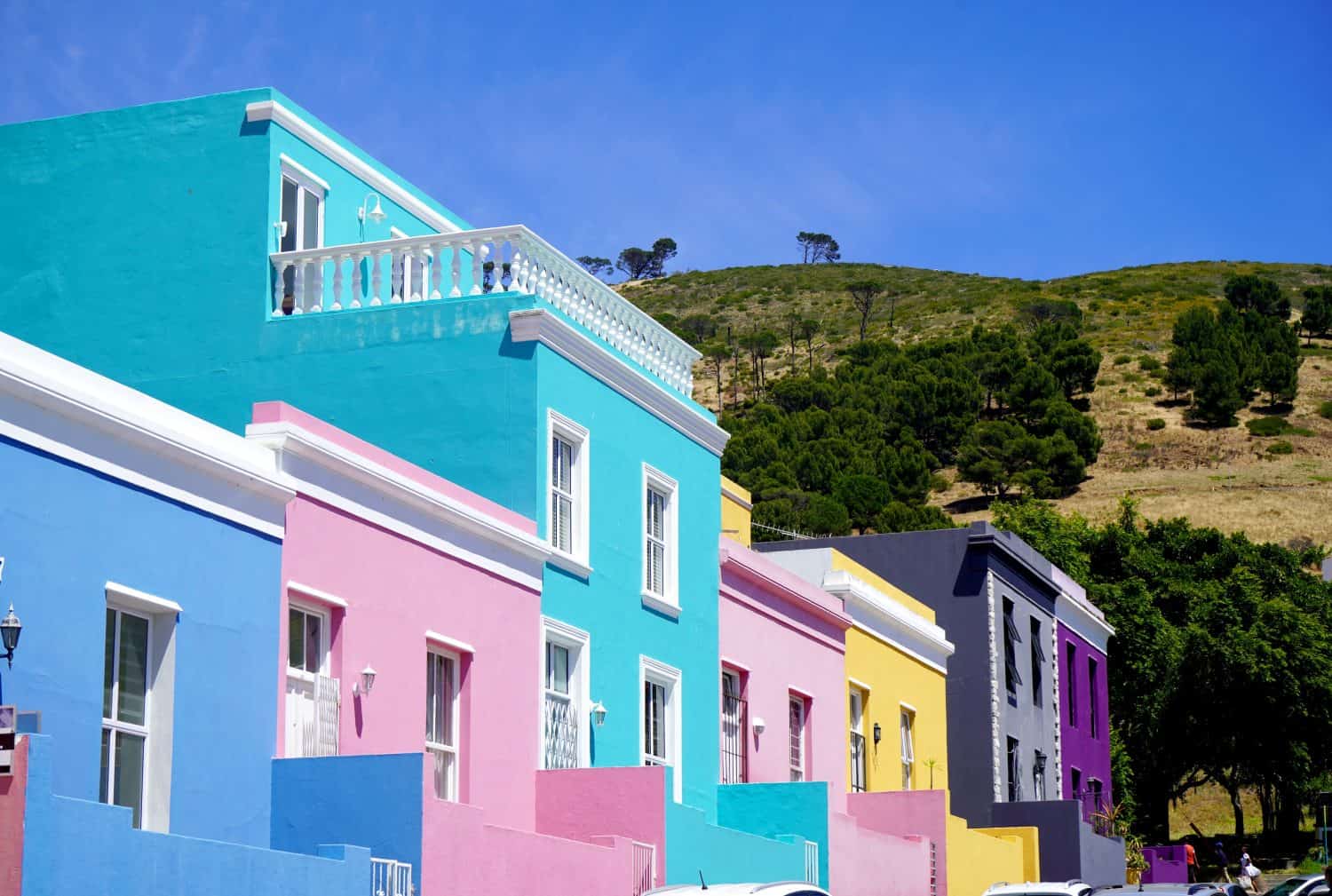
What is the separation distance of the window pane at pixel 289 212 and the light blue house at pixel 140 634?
20.3 ft

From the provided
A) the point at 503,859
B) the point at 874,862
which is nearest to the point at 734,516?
the point at 874,862

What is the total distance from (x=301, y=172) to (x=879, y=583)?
13133 mm

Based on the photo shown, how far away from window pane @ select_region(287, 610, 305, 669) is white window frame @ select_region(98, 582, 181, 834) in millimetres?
1727

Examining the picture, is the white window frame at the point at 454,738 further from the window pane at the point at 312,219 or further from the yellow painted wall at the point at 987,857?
the yellow painted wall at the point at 987,857

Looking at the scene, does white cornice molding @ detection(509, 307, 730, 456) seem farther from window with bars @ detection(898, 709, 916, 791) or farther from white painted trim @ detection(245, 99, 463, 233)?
window with bars @ detection(898, 709, 916, 791)

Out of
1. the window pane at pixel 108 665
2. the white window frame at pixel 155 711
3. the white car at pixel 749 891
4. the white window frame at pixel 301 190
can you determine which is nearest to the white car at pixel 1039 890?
the white car at pixel 749 891

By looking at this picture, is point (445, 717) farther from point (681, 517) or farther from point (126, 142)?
point (126, 142)

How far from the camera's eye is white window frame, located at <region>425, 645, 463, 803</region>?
17.0 metres

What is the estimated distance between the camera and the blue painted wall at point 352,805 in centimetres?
1402

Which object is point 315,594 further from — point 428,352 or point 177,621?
point 428,352

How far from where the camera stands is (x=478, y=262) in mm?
19062

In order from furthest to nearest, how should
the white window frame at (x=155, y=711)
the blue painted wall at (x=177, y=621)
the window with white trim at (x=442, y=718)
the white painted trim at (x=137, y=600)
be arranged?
the window with white trim at (x=442, y=718)
the white window frame at (x=155, y=711)
the white painted trim at (x=137, y=600)
the blue painted wall at (x=177, y=621)

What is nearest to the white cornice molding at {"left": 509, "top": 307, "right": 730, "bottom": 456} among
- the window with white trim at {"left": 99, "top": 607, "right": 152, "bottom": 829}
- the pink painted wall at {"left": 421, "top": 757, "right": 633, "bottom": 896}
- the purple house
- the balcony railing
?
the balcony railing

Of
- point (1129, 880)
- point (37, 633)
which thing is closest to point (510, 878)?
point (37, 633)
